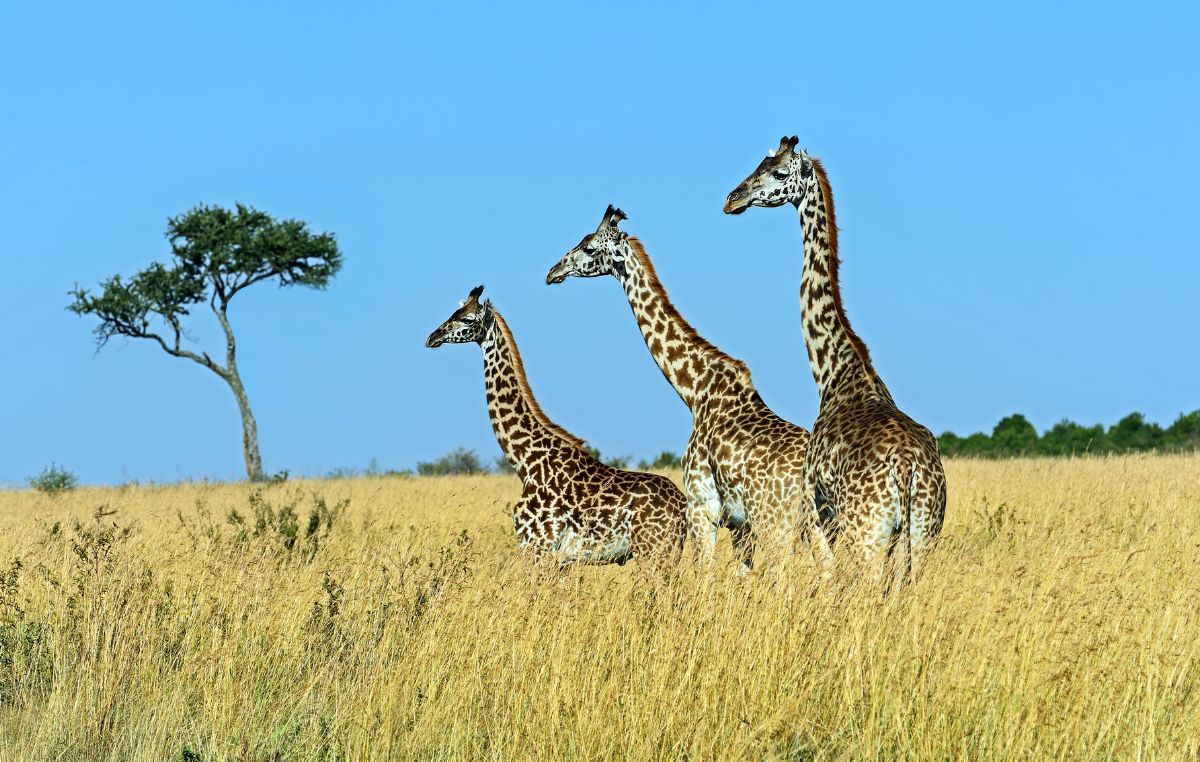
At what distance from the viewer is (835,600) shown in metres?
6.62

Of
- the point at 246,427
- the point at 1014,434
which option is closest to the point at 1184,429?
the point at 1014,434

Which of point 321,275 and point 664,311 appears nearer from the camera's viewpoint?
point 664,311

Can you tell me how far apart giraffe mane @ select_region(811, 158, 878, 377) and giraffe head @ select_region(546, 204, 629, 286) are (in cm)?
162

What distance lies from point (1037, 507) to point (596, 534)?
7708 mm

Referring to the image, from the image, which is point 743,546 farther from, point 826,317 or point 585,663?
point 585,663

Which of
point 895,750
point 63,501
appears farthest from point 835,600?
point 63,501

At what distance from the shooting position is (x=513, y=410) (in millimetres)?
10750

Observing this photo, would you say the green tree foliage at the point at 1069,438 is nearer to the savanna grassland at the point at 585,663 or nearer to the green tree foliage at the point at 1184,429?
the green tree foliage at the point at 1184,429

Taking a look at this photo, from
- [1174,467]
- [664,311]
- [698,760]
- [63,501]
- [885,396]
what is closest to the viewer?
Answer: [698,760]

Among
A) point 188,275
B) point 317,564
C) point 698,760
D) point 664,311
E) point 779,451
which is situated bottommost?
point 698,760

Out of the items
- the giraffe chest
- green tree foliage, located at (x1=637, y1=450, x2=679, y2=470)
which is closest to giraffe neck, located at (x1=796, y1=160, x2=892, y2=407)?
the giraffe chest

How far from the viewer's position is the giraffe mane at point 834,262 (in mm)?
8883

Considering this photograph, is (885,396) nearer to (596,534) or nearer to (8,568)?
(596,534)

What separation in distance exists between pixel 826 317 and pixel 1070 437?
33.6 meters
